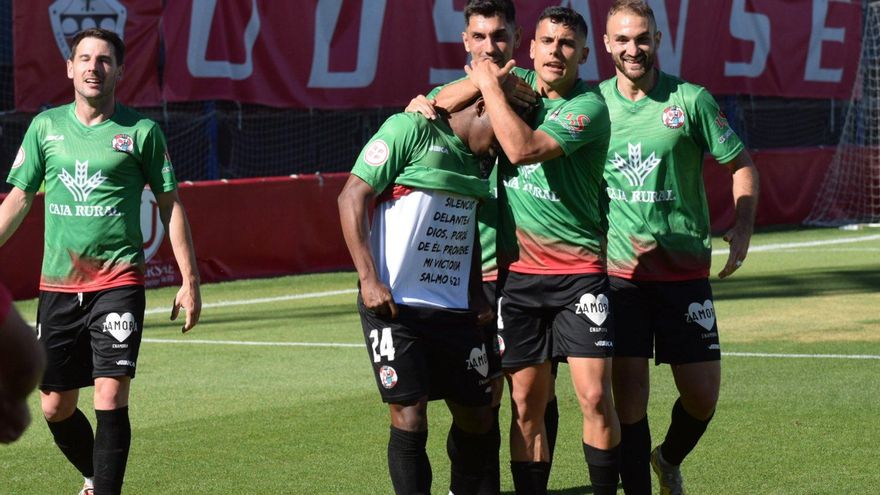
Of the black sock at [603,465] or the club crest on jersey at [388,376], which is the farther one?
the black sock at [603,465]

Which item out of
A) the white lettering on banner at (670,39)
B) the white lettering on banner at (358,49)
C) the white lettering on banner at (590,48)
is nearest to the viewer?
the white lettering on banner at (358,49)

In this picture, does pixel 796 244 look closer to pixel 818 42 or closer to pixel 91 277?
pixel 818 42

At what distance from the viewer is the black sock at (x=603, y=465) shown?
22.4 ft

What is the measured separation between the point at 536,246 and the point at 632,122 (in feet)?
3.00

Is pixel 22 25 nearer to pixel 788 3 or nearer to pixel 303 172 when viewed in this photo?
pixel 303 172

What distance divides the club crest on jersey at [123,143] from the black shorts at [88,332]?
657 mm

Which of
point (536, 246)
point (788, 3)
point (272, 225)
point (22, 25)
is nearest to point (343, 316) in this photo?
point (272, 225)

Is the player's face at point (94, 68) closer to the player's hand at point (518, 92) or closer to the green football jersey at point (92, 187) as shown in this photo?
the green football jersey at point (92, 187)

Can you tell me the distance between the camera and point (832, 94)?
31.6 metres

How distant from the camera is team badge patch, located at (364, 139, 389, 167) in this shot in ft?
20.5

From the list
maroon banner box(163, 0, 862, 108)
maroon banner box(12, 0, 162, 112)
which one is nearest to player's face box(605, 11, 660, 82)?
maroon banner box(12, 0, 162, 112)

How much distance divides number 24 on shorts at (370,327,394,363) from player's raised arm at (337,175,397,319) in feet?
0.35

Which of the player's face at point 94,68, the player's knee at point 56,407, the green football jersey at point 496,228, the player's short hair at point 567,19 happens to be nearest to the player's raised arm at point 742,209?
the green football jersey at point 496,228

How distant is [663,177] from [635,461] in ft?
4.39
